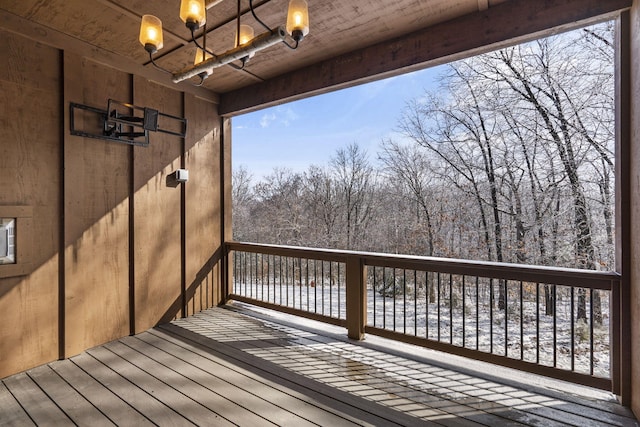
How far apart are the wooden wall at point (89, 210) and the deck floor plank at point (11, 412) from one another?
0.39 meters

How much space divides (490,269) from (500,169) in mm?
5698

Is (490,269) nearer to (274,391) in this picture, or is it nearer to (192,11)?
(274,391)

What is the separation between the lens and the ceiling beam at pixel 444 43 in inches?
85.7

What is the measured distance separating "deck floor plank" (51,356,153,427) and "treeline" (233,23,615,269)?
23.4ft

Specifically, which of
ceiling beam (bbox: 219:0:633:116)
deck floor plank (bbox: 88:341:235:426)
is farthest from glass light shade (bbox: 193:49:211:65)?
deck floor plank (bbox: 88:341:235:426)

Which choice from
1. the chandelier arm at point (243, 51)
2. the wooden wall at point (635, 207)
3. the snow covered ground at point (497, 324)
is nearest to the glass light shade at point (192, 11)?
the chandelier arm at point (243, 51)

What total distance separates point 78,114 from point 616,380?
4843 mm

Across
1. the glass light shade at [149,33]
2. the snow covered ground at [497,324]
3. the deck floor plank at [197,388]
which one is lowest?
the snow covered ground at [497,324]

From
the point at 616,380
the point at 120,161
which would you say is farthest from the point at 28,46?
the point at 616,380

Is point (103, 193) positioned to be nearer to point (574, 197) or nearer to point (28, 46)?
point (28, 46)

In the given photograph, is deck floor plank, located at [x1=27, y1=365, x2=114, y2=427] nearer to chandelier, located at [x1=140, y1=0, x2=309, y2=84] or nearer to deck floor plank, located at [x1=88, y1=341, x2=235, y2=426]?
deck floor plank, located at [x1=88, y1=341, x2=235, y2=426]

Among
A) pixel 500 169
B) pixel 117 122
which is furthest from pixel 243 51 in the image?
pixel 500 169

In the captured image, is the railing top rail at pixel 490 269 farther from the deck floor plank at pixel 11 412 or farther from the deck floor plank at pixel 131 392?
the deck floor plank at pixel 11 412

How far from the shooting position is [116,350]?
2980 millimetres
